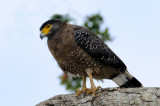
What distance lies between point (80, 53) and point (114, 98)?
122cm

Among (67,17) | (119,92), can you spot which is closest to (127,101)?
(119,92)

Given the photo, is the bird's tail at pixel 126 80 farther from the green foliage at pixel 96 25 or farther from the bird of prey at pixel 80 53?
the green foliage at pixel 96 25

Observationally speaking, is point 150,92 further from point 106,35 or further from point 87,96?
point 106,35

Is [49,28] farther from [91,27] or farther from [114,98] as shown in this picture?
[114,98]

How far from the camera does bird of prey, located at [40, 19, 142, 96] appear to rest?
6.17 m

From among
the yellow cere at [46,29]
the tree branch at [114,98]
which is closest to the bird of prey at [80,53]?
the yellow cere at [46,29]

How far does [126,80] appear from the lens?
7047 millimetres

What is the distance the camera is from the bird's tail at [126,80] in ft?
23.0

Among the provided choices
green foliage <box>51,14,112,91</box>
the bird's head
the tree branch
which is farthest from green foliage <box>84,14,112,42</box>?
the tree branch

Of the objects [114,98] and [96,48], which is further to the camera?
[96,48]

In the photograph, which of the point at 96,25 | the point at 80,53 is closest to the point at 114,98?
the point at 80,53

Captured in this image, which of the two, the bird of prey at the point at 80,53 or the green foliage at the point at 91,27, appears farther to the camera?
the green foliage at the point at 91,27

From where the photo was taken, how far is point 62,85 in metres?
7.56

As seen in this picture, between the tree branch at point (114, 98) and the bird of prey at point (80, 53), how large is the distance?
166 millimetres
